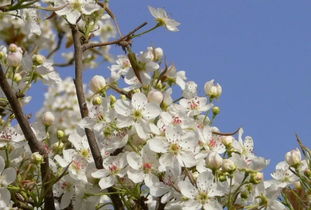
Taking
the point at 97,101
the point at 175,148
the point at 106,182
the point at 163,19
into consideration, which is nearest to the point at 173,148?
the point at 175,148

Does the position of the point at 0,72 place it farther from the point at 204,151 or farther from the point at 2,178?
the point at 204,151

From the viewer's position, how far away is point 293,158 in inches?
89.7

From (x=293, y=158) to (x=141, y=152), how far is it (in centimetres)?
58

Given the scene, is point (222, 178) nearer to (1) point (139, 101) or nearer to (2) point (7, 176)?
(1) point (139, 101)

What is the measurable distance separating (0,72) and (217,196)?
2.53ft

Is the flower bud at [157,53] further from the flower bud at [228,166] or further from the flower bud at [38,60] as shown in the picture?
the flower bud at [228,166]

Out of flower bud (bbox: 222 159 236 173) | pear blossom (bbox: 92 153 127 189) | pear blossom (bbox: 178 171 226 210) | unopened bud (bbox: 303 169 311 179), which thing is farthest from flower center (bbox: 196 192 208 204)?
unopened bud (bbox: 303 169 311 179)

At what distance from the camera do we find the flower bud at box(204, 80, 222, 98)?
2.44 m

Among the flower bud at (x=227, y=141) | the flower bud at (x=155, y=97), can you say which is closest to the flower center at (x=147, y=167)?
the flower bud at (x=155, y=97)

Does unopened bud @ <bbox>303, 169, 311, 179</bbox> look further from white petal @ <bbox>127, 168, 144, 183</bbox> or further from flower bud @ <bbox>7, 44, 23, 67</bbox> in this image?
flower bud @ <bbox>7, 44, 23, 67</bbox>

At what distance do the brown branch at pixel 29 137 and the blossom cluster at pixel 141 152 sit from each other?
28mm

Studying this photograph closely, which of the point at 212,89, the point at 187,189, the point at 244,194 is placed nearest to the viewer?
the point at 187,189

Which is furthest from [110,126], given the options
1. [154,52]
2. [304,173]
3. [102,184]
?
[304,173]

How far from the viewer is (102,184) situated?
2047 mm
